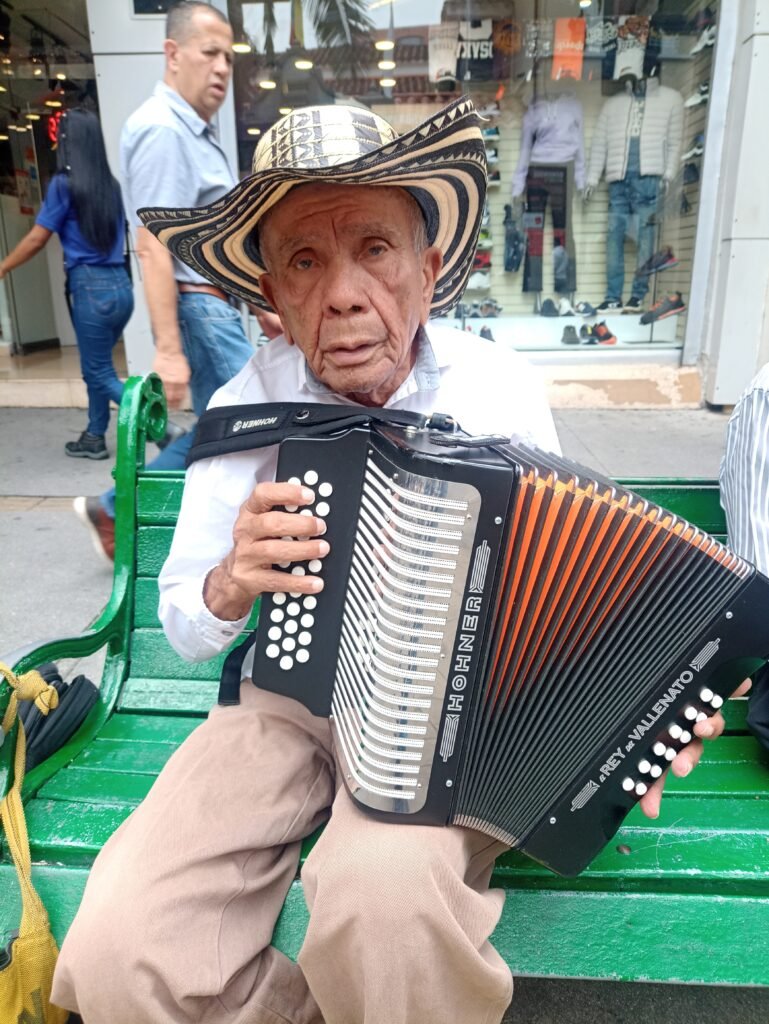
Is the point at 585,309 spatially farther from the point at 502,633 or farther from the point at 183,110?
the point at 502,633

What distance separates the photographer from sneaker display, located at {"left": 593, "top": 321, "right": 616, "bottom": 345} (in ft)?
22.2

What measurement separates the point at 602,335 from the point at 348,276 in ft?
19.2

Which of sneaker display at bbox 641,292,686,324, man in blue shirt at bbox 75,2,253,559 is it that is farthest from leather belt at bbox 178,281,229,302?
sneaker display at bbox 641,292,686,324

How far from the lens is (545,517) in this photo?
117 cm

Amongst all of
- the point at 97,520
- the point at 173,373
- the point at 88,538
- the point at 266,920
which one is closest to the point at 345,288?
the point at 266,920

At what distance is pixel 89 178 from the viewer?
4.16 metres

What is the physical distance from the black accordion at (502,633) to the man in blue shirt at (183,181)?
64.2 inches

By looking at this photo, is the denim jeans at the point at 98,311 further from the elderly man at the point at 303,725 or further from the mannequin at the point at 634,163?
the mannequin at the point at 634,163

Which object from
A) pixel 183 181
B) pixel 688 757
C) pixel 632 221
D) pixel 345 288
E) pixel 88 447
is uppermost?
pixel 183 181

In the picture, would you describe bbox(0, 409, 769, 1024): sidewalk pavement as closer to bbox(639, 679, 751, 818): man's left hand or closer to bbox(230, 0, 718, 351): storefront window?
bbox(639, 679, 751, 818): man's left hand

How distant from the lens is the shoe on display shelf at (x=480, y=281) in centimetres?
691

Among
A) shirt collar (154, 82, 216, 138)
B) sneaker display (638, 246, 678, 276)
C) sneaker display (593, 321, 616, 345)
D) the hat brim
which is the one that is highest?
shirt collar (154, 82, 216, 138)

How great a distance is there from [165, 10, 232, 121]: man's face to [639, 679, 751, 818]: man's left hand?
2711 mm

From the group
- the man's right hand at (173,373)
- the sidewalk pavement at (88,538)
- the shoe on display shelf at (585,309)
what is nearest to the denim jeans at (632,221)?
the shoe on display shelf at (585,309)
